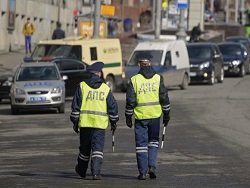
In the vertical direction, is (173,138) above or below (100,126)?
below

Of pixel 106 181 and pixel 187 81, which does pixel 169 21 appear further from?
pixel 106 181

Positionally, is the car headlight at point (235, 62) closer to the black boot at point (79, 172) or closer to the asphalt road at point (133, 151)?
the asphalt road at point (133, 151)

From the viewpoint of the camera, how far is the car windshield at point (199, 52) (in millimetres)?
40969

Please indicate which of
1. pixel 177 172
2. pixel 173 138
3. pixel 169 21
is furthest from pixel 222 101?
pixel 169 21

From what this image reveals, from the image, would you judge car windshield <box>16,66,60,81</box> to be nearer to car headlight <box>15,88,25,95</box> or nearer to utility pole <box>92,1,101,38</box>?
car headlight <box>15,88,25,95</box>

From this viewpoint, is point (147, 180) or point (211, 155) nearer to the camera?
point (147, 180)

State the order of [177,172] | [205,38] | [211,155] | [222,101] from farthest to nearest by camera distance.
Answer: [205,38] → [222,101] → [211,155] → [177,172]

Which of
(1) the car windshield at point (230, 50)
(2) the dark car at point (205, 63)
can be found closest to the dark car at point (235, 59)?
(1) the car windshield at point (230, 50)

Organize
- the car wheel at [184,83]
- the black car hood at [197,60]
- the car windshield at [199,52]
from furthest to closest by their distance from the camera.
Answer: the car windshield at [199,52], the black car hood at [197,60], the car wheel at [184,83]

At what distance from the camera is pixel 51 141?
19922mm

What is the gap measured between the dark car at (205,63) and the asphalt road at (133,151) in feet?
30.6

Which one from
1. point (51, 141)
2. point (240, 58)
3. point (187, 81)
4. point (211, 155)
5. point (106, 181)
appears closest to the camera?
point (106, 181)

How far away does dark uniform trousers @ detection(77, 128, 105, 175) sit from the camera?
43.3ft

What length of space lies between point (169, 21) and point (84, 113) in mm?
61433
